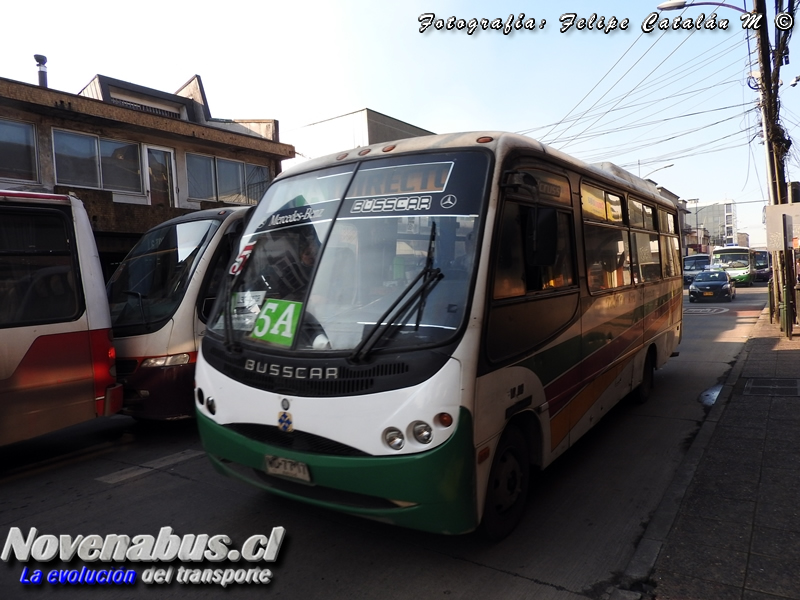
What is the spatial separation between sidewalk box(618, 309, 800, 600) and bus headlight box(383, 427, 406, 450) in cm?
151

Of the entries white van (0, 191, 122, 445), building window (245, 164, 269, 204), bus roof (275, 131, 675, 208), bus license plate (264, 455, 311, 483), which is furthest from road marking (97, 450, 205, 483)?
building window (245, 164, 269, 204)

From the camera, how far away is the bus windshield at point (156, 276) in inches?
260

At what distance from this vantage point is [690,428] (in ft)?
22.1

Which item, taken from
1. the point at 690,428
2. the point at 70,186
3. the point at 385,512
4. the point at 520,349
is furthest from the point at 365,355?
the point at 70,186

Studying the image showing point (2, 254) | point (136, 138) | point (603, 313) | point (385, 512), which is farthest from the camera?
point (136, 138)

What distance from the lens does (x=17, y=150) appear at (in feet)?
44.5

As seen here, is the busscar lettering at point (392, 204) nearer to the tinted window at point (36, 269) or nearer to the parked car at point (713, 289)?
the tinted window at point (36, 269)

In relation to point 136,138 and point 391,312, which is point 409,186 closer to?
point 391,312

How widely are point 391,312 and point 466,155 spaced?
48.2 inches

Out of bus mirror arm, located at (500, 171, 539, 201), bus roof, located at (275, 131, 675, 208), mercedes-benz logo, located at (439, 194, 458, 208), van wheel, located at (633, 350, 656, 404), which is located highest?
bus roof, located at (275, 131, 675, 208)

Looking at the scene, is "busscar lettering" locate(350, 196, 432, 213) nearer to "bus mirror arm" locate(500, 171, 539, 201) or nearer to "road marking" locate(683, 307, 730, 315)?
"bus mirror arm" locate(500, 171, 539, 201)

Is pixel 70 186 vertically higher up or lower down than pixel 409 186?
higher up

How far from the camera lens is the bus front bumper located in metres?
3.29

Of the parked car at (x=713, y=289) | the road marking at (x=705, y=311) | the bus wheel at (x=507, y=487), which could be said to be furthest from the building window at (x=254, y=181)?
the parked car at (x=713, y=289)
